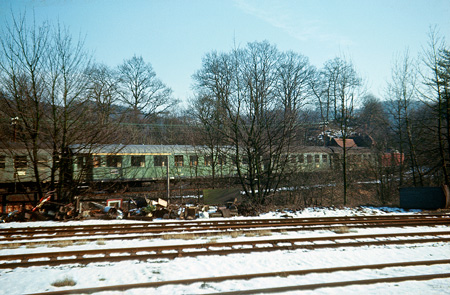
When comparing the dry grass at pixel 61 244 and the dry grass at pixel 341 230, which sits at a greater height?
the dry grass at pixel 61 244

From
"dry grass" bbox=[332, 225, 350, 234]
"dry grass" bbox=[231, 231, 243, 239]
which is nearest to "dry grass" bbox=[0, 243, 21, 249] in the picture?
"dry grass" bbox=[231, 231, 243, 239]

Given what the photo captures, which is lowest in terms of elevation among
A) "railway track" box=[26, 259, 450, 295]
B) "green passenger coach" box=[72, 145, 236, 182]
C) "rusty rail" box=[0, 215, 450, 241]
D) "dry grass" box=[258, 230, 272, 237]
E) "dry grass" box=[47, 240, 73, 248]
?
"rusty rail" box=[0, 215, 450, 241]

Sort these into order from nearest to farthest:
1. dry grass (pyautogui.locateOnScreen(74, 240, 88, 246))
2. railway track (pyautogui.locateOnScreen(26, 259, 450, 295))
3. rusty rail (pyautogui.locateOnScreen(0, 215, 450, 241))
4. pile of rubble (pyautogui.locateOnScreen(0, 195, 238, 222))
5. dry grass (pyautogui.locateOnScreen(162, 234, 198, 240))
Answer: railway track (pyautogui.locateOnScreen(26, 259, 450, 295)) → dry grass (pyautogui.locateOnScreen(74, 240, 88, 246)) → dry grass (pyautogui.locateOnScreen(162, 234, 198, 240)) → rusty rail (pyautogui.locateOnScreen(0, 215, 450, 241)) → pile of rubble (pyautogui.locateOnScreen(0, 195, 238, 222))

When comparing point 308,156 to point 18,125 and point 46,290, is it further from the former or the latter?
point 46,290

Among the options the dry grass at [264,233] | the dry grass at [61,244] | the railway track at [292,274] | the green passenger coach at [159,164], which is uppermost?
the green passenger coach at [159,164]

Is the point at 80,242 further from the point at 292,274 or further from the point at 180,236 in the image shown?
the point at 292,274

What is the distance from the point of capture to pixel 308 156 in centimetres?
2489

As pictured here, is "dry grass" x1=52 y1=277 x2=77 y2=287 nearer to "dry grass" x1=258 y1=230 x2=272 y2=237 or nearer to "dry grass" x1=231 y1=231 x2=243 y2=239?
"dry grass" x1=231 y1=231 x2=243 y2=239

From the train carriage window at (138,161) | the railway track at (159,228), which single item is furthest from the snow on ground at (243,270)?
the train carriage window at (138,161)

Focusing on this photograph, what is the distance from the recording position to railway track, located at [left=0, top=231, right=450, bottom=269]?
6.17 metres

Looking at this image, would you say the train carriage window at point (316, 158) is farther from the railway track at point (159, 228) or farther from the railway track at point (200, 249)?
the railway track at point (200, 249)

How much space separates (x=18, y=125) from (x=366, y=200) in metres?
22.0

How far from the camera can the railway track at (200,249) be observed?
6.17 meters

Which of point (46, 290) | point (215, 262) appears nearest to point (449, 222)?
point (215, 262)
